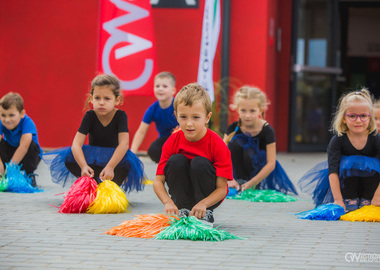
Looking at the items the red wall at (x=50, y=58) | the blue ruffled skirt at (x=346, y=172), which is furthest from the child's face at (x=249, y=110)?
the red wall at (x=50, y=58)

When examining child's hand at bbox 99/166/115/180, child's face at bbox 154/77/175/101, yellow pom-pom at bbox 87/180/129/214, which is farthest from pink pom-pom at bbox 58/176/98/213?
child's face at bbox 154/77/175/101

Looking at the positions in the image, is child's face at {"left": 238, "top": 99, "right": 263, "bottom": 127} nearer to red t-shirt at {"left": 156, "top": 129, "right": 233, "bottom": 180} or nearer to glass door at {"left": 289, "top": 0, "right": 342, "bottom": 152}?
red t-shirt at {"left": 156, "top": 129, "right": 233, "bottom": 180}

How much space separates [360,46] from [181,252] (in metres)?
17.5

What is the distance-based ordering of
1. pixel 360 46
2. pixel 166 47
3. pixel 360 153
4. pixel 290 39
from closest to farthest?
pixel 360 153 < pixel 166 47 < pixel 290 39 < pixel 360 46

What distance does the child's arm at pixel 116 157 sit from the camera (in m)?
4.91

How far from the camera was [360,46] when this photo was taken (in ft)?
64.3

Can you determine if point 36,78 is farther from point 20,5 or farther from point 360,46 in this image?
point 360,46

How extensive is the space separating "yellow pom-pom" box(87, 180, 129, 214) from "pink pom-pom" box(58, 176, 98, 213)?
0.04 m

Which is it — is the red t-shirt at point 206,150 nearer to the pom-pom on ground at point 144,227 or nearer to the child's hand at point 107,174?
the pom-pom on ground at point 144,227

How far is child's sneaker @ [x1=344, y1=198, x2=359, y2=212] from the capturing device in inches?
186

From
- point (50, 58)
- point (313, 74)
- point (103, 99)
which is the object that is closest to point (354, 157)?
point (103, 99)

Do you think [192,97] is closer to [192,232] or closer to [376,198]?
[192,232]

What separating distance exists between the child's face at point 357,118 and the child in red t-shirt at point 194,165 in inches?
49.7

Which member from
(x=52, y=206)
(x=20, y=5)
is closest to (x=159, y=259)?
(x=52, y=206)
